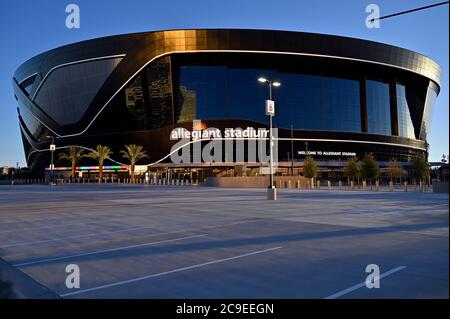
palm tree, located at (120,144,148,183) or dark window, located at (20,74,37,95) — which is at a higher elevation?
dark window, located at (20,74,37,95)

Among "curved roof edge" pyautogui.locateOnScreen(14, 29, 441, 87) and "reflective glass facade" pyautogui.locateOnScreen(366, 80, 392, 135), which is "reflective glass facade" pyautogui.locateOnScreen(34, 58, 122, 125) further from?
"reflective glass facade" pyautogui.locateOnScreen(366, 80, 392, 135)

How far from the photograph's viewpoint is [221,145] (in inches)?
3317

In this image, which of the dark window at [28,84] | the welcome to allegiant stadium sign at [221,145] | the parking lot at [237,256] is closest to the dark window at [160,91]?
the welcome to allegiant stadium sign at [221,145]

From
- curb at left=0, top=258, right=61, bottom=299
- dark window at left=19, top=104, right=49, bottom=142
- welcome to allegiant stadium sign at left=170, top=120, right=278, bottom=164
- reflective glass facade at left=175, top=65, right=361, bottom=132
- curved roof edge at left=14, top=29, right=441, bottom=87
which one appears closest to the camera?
curb at left=0, top=258, right=61, bottom=299

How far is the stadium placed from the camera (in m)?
85.1

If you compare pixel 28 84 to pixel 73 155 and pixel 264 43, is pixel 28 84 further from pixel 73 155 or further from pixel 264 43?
pixel 264 43

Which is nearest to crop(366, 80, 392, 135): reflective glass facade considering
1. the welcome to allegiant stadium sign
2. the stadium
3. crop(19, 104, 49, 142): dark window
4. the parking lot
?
the stadium

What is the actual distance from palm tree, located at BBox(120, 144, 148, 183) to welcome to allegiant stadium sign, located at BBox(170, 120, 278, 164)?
7.63m

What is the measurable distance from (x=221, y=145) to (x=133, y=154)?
1990 cm

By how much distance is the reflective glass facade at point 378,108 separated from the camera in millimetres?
97688

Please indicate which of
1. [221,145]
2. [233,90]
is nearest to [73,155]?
[221,145]

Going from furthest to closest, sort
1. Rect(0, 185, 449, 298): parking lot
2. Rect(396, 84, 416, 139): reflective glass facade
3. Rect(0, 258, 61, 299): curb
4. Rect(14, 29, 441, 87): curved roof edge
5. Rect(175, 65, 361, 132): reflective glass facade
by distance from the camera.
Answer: Rect(396, 84, 416, 139): reflective glass facade → Rect(175, 65, 361, 132): reflective glass facade → Rect(14, 29, 441, 87): curved roof edge → Rect(0, 185, 449, 298): parking lot → Rect(0, 258, 61, 299): curb

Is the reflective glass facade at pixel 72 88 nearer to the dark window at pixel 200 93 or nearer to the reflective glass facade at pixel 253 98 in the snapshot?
the dark window at pixel 200 93
